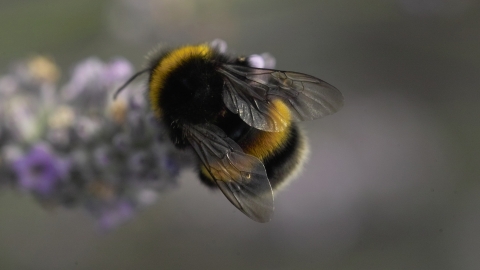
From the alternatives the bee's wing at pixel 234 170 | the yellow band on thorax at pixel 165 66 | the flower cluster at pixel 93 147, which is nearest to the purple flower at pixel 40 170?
the flower cluster at pixel 93 147

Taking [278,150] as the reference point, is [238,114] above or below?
above

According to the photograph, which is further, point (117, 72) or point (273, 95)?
point (117, 72)

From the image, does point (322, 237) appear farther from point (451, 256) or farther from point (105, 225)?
point (105, 225)

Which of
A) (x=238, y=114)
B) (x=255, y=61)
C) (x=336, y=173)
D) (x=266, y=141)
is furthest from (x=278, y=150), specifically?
(x=336, y=173)

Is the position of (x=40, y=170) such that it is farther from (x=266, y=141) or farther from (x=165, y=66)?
(x=266, y=141)

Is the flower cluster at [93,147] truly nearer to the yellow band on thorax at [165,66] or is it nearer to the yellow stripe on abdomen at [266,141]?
the yellow band on thorax at [165,66]

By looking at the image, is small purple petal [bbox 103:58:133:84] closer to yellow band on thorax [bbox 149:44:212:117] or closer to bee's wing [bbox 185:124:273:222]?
yellow band on thorax [bbox 149:44:212:117]

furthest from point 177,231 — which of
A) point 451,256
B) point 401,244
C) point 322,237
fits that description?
point 451,256
